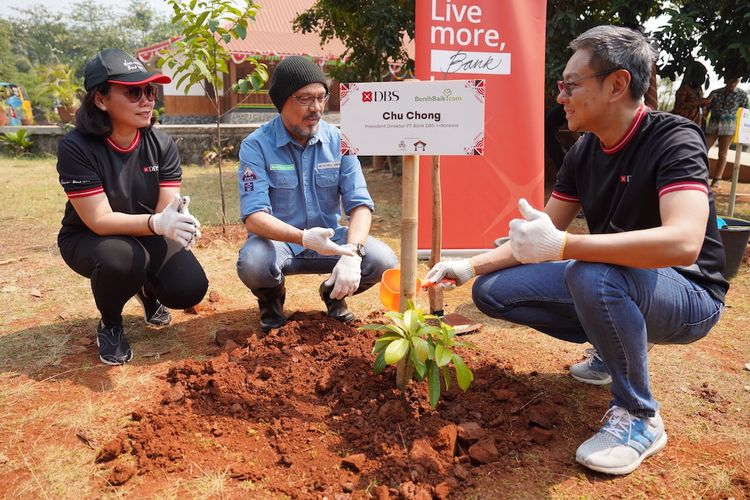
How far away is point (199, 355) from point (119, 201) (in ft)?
2.68

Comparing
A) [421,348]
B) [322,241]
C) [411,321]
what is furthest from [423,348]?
[322,241]

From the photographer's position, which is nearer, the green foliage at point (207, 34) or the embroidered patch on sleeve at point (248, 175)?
the embroidered patch on sleeve at point (248, 175)

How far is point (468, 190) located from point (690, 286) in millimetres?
2454

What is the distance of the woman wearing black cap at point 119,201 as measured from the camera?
8.07ft

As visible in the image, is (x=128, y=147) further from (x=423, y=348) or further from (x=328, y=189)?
(x=423, y=348)

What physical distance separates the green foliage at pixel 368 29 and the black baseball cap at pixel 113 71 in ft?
13.2

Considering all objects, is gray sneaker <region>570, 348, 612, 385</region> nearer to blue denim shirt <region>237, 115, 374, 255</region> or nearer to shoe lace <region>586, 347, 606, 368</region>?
shoe lace <region>586, 347, 606, 368</region>

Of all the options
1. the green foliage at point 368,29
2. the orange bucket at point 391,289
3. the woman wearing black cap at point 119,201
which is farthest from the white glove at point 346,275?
the green foliage at point 368,29

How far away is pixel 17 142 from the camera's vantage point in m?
12.5

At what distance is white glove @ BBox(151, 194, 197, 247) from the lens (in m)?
2.38

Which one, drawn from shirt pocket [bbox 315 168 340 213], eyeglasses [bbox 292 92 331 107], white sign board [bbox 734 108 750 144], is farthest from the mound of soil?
white sign board [bbox 734 108 750 144]

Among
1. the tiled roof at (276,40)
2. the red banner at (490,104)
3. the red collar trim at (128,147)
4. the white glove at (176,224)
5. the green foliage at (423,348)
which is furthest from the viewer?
the tiled roof at (276,40)

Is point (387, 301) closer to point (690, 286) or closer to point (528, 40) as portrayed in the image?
point (690, 286)

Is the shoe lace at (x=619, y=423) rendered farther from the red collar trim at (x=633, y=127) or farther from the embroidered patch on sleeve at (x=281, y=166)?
the embroidered patch on sleeve at (x=281, y=166)
